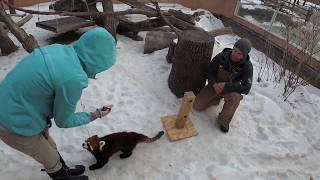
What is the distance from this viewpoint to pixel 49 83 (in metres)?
2.08

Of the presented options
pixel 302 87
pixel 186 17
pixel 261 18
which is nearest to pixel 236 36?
pixel 261 18

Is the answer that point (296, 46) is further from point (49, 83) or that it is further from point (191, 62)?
point (49, 83)

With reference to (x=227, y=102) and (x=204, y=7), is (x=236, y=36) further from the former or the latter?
(x=227, y=102)

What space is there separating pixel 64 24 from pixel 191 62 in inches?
107

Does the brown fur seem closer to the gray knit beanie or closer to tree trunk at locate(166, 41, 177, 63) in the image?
the gray knit beanie

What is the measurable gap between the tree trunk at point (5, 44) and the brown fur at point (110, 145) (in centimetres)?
292

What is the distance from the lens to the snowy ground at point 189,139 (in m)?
3.32

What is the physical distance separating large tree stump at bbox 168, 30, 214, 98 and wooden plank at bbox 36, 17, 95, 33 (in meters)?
2.27

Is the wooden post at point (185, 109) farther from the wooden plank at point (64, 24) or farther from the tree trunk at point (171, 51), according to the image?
the wooden plank at point (64, 24)

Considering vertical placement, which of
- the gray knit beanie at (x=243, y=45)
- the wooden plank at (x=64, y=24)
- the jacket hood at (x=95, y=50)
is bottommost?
the wooden plank at (x=64, y=24)

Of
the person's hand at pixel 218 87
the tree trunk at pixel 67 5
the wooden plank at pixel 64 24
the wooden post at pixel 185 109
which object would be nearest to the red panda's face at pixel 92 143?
the wooden post at pixel 185 109

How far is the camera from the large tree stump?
408 cm

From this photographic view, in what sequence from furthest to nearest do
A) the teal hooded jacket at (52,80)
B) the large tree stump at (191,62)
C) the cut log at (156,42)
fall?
the cut log at (156,42)
the large tree stump at (191,62)
the teal hooded jacket at (52,80)

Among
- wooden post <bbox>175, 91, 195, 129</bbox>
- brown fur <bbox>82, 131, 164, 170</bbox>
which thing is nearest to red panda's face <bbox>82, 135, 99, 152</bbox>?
brown fur <bbox>82, 131, 164, 170</bbox>
